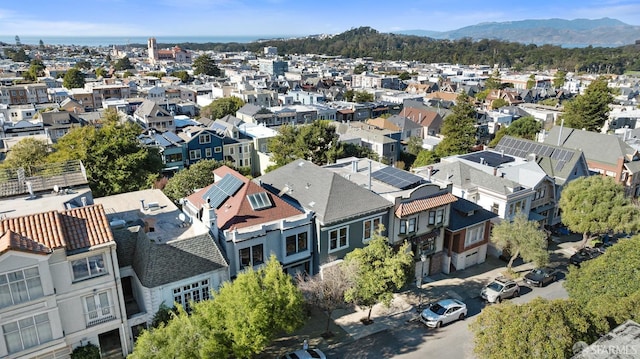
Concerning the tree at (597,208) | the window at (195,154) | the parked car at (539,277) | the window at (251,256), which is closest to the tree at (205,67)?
the window at (195,154)

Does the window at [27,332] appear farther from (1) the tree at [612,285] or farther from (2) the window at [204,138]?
(2) the window at [204,138]

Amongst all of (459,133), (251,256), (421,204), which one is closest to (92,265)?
(251,256)

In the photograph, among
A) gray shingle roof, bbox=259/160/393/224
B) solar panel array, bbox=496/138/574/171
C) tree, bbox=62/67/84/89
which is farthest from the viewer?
tree, bbox=62/67/84/89

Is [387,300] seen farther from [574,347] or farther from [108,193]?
[108,193]

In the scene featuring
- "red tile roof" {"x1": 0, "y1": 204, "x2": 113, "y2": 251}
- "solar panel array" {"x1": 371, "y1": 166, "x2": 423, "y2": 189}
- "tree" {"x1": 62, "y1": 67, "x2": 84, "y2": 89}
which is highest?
"tree" {"x1": 62, "y1": 67, "x2": 84, "y2": 89}

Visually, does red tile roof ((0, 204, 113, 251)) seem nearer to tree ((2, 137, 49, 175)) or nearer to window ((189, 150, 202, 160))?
tree ((2, 137, 49, 175))

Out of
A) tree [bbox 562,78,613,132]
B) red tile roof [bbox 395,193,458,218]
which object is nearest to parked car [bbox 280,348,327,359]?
red tile roof [bbox 395,193,458,218]
